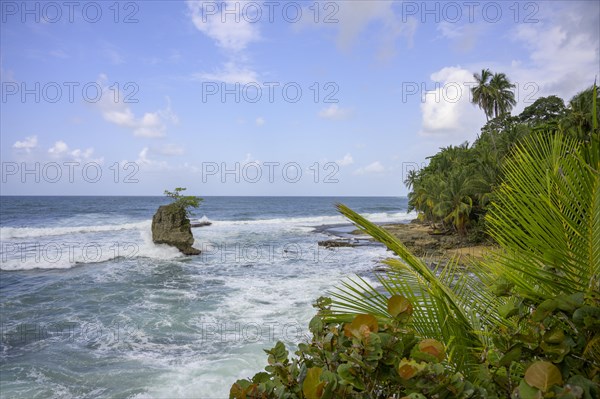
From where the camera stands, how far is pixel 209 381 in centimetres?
821

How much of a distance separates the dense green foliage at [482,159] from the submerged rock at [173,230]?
58.9ft

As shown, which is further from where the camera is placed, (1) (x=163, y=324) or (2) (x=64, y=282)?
(2) (x=64, y=282)

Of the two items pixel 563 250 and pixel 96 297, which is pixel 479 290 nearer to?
pixel 563 250

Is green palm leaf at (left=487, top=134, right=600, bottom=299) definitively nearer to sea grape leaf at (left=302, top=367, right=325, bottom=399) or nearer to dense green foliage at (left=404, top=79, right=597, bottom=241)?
sea grape leaf at (left=302, top=367, right=325, bottom=399)

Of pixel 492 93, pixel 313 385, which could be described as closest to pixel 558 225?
pixel 313 385

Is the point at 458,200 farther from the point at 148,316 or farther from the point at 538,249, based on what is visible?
the point at 538,249

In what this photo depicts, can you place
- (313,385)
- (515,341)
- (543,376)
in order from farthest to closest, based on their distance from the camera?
(515,341) < (313,385) < (543,376)

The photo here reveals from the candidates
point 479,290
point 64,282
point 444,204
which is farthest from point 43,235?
point 479,290

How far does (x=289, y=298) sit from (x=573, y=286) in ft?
45.0

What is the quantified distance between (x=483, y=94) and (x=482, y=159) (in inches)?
606

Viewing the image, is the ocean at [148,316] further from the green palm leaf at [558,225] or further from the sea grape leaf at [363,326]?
the sea grape leaf at [363,326]

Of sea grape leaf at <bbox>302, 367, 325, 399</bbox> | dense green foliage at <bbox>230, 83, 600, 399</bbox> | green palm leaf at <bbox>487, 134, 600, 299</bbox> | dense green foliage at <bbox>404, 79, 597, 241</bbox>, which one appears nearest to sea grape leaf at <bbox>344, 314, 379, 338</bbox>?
dense green foliage at <bbox>230, 83, 600, 399</bbox>

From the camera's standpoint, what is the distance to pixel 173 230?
26.2 m

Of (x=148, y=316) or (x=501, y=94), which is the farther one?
(x=501, y=94)
